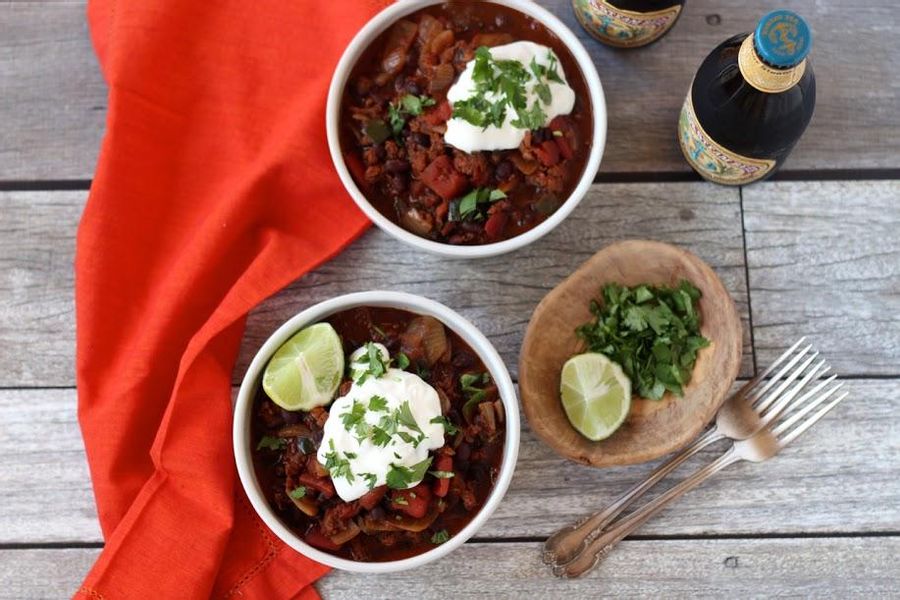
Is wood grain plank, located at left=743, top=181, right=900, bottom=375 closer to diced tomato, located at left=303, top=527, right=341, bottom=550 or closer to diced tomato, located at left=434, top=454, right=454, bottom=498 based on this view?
diced tomato, located at left=434, top=454, right=454, bottom=498

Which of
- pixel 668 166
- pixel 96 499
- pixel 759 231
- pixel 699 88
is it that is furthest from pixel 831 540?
pixel 96 499

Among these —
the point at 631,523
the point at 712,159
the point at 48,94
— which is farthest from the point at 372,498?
the point at 48,94

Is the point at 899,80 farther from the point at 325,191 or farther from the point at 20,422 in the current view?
the point at 20,422

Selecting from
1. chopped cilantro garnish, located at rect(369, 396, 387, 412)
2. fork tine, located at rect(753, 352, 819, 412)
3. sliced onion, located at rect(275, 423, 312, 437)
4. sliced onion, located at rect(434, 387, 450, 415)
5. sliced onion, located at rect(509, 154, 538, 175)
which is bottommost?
fork tine, located at rect(753, 352, 819, 412)

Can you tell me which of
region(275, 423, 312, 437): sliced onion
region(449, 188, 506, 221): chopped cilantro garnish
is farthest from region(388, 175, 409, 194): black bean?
region(275, 423, 312, 437): sliced onion

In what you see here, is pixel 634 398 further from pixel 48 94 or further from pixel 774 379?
pixel 48 94
